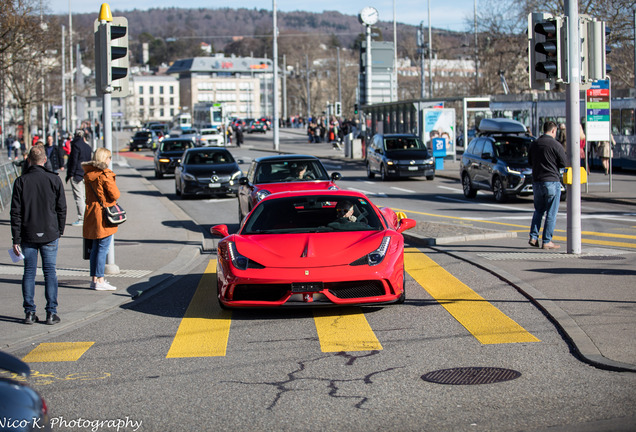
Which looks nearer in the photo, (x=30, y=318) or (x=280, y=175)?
(x=30, y=318)

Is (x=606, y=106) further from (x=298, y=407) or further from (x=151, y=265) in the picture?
(x=298, y=407)

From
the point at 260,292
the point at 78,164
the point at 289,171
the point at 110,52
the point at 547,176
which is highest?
the point at 110,52

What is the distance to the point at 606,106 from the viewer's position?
2269 cm

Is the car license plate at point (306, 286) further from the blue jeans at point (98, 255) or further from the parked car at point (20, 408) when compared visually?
the parked car at point (20, 408)

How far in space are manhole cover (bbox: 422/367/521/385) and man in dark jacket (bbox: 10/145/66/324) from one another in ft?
13.9

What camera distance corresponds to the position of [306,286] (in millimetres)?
8133

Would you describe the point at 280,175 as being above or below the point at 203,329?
above

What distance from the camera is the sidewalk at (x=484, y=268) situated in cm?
749

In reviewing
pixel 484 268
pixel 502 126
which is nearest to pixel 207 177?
pixel 502 126

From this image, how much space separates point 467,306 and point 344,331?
1.66 meters

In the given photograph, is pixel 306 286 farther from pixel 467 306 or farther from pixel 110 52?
pixel 110 52

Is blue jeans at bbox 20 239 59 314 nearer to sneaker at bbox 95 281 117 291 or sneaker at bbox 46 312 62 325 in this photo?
sneaker at bbox 46 312 62 325

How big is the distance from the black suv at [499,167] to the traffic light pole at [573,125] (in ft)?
32.0

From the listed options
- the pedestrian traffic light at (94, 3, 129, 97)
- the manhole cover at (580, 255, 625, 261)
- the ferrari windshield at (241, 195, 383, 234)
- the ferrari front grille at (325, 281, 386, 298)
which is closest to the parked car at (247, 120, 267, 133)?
the pedestrian traffic light at (94, 3, 129, 97)
